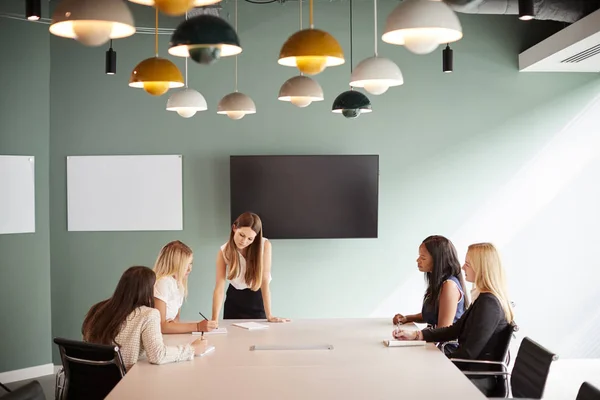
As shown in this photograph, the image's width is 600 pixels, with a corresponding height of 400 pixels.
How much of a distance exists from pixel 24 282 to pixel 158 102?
201 centimetres

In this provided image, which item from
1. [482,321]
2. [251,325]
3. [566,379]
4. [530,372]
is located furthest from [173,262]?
[566,379]

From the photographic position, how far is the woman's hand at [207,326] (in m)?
4.73

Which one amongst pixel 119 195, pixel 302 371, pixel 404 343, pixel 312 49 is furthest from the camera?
pixel 119 195

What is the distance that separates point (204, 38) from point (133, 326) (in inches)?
66.1

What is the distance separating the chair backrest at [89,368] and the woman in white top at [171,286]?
2.95 feet

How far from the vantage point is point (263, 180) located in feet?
22.5

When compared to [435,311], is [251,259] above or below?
above

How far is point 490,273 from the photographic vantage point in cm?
434

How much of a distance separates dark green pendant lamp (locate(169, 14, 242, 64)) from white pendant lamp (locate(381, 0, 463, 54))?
2.04ft

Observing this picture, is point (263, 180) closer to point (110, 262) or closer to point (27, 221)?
point (110, 262)

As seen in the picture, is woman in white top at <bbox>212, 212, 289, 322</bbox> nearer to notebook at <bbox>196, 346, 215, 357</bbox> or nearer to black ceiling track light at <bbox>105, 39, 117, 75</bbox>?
notebook at <bbox>196, 346, 215, 357</bbox>

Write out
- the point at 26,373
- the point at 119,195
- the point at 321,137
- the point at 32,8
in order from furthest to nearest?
the point at 321,137, the point at 119,195, the point at 26,373, the point at 32,8

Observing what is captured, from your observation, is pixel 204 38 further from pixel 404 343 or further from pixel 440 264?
pixel 440 264

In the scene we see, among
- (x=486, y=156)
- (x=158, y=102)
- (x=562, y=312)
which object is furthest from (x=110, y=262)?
(x=562, y=312)
